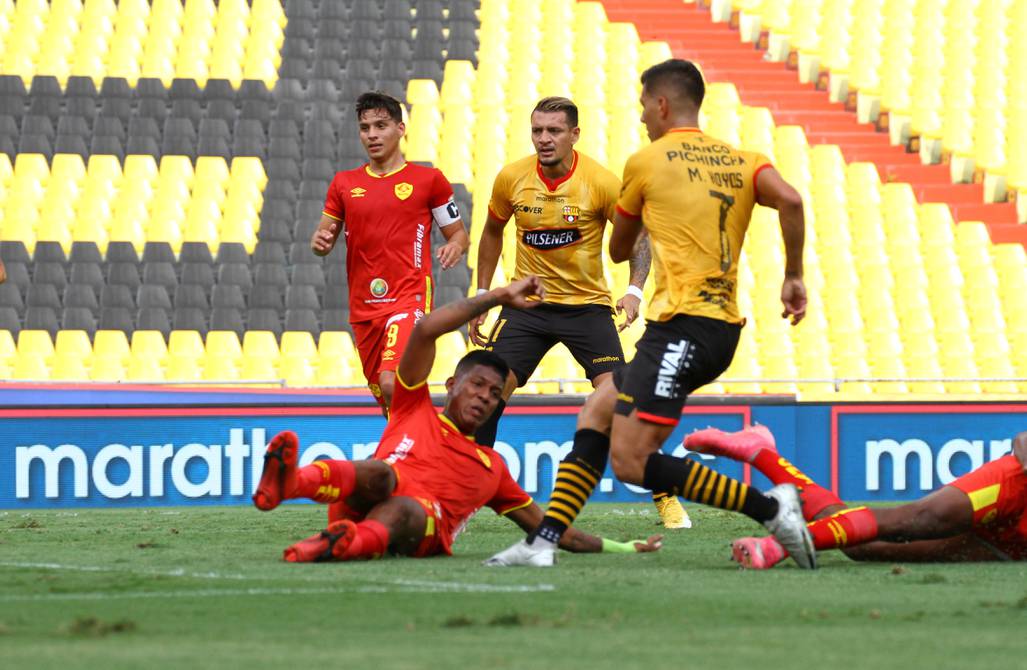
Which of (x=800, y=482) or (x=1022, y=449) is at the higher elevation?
(x=1022, y=449)

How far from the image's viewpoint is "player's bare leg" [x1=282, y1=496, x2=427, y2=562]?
597 centimetres

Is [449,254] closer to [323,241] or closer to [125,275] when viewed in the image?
[323,241]

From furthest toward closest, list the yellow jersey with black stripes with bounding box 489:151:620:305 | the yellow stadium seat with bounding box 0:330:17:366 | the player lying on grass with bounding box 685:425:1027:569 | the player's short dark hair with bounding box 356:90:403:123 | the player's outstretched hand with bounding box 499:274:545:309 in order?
the yellow stadium seat with bounding box 0:330:17:366 → the player's short dark hair with bounding box 356:90:403:123 → the yellow jersey with black stripes with bounding box 489:151:620:305 → the player lying on grass with bounding box 685:425:1027:569 → the player's outstretched hand with bounding box 499:274:545:309

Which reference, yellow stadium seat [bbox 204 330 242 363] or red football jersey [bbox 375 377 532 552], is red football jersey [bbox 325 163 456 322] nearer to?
red football jersey [bbox 375 377 532 552]

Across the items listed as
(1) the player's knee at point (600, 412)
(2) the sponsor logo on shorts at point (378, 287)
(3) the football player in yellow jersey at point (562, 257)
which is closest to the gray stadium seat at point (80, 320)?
(2) the sponsor logo on shorts at point (378, 287)

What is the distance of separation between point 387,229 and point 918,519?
3.45 metres

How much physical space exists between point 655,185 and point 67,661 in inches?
122

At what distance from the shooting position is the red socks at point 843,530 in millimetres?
5867

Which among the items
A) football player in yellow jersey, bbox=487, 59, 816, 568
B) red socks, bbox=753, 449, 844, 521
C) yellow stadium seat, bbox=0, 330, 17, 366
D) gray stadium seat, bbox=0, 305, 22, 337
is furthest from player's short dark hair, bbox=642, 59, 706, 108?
gray stadium seat, bbox=0, 305, 22, 337

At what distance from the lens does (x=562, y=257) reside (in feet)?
25.7

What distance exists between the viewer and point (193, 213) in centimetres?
1667

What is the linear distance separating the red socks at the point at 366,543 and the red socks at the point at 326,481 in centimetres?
16

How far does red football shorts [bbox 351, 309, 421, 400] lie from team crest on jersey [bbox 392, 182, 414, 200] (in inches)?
24.2

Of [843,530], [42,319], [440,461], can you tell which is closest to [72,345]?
[42,319]
